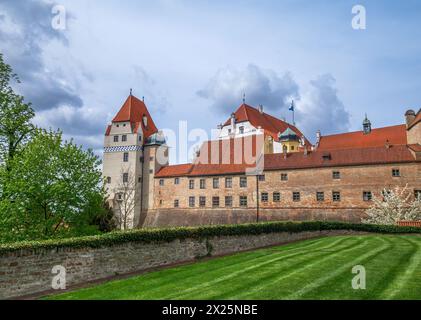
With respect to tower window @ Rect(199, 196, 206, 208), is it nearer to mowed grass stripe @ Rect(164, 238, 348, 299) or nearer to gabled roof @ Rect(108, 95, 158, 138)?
gabled roof @ Rect(108, 95, 158, 138)

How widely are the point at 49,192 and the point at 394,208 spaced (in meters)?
31.8

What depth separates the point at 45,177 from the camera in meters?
20.2

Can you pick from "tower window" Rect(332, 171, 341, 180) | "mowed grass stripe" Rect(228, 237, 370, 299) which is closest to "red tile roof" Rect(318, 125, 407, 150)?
"tower window" Rect(332, 171, 341, 180)

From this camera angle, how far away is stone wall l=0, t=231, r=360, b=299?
12388mm

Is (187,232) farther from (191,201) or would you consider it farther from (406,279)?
(191,201)

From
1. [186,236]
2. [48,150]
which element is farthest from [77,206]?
[186,236]

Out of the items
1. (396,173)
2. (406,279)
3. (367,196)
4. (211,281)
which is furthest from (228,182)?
(406,279)

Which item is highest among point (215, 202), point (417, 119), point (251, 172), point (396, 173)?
point (417, 119)

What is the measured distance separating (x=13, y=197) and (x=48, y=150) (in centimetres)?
352

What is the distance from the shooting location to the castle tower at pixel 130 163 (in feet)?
171

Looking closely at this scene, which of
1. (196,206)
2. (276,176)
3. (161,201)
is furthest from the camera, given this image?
(161,201)

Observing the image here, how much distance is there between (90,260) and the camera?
14727 mm

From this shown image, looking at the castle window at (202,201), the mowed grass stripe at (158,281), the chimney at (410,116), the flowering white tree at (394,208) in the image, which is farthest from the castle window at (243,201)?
the mowed grass stripe at (158,281)

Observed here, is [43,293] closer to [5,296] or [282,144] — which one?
[5,296]
